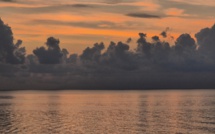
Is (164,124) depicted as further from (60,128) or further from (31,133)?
(31,133)

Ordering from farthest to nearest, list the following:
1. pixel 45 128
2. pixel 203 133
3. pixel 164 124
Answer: pixel 164 124
pixel 45 128
pixel 203 133

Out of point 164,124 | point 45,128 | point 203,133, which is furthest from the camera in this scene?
point 164,124

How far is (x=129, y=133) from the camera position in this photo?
98812 millimetres

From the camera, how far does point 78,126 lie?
11394cm

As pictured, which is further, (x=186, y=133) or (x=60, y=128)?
(x=60, y=128)

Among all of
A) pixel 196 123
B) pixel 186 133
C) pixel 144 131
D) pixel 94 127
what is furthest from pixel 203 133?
pixel 94 127

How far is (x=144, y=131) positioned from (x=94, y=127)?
16.8m

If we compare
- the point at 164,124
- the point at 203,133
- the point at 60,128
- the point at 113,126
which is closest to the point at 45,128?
the point at 60,128

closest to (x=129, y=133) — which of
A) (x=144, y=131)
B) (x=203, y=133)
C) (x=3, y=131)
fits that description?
(x=144, y=131)

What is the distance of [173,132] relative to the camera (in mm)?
99500

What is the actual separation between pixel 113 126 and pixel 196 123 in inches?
1062

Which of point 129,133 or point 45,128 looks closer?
point 129,133

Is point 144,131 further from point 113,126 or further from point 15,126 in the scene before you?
point 15,126

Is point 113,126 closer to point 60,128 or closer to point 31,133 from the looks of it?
point 60,128
